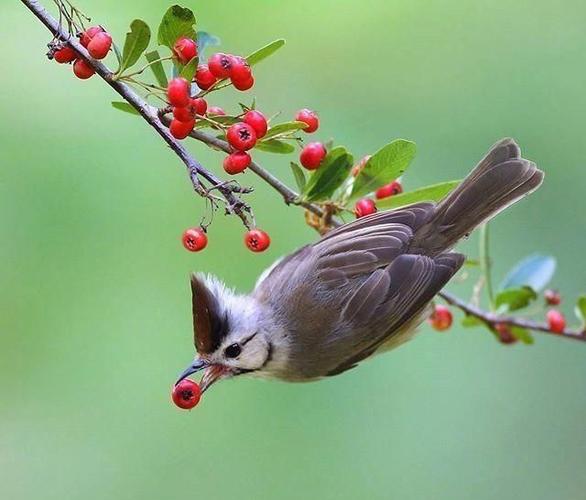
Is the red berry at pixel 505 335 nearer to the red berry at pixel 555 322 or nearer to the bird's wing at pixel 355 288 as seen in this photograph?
the red berry at pixel 555 322

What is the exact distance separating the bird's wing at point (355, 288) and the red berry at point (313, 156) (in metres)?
0.33

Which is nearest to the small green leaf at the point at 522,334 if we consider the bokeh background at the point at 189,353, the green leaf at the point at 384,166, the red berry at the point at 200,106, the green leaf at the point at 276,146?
the green leaf at the point at 384,166

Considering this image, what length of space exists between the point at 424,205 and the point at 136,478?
194 centimetres

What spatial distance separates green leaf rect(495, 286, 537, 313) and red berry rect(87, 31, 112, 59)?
119 cm

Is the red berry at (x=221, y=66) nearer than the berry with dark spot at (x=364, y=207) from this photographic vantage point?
Yes

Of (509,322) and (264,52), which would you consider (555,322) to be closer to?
(509,322)

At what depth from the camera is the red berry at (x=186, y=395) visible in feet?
6.57

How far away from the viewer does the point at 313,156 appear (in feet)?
6.70

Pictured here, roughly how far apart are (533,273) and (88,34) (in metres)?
1.36

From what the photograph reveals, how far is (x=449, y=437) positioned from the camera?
395 cm

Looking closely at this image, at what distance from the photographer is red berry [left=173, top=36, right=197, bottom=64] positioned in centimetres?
169

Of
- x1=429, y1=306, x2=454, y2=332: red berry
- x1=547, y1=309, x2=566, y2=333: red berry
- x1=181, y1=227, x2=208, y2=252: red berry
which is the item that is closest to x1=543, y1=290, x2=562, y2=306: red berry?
x1=547, y1=309, x2=566, y2=333: red berry

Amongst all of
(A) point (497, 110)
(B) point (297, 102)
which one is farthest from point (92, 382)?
(A) point (497, 110)

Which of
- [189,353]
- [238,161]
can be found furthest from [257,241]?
[189,353]
